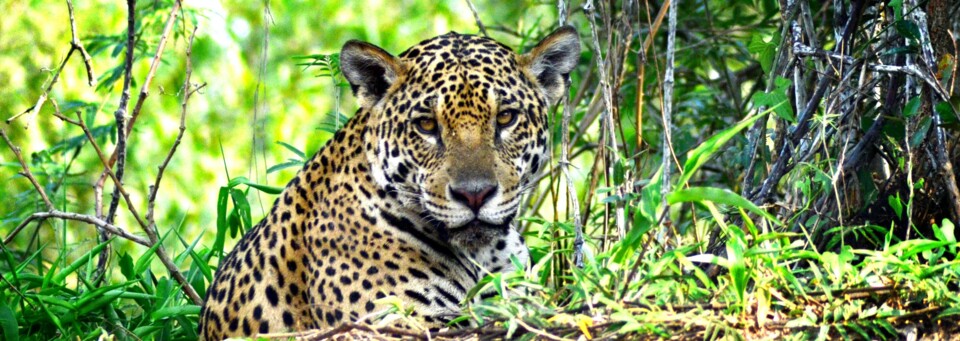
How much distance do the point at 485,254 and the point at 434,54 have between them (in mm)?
880

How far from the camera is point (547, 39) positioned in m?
5.54

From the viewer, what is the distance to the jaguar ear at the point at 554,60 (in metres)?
5.54

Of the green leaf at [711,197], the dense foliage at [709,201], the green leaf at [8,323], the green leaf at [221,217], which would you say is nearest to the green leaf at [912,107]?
the dense foliage at [709,201]

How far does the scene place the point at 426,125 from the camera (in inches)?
207

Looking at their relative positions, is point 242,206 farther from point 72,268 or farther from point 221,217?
point 72,268

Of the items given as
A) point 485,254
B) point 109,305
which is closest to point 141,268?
point 109,305

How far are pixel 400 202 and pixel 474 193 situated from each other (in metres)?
0.42

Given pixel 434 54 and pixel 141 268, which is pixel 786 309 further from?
pixel 141 268

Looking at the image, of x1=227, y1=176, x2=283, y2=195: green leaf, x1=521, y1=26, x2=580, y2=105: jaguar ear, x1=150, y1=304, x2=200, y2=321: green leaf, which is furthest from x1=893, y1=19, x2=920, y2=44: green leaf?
x1=150, y1=304, x2=200, y2=321: green leaf

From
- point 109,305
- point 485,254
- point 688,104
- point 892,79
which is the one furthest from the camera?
point 688,104

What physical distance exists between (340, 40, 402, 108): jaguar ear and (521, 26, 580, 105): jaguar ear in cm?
62

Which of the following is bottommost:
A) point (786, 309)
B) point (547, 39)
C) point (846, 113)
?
point (786, 309)

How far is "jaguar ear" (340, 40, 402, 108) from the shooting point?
17.5 ft

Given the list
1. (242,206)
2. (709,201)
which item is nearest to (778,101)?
(709,201)
